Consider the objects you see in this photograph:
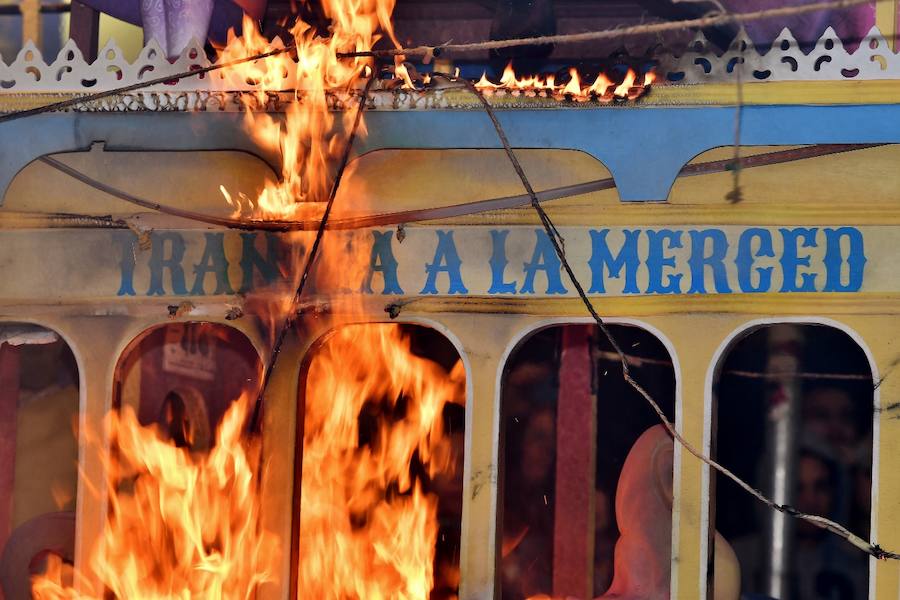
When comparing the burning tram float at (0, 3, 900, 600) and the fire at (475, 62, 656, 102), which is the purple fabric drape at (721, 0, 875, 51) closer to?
the burning tram float at (0, 3, 900, 600)

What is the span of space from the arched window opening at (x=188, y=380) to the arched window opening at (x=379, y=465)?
0.95m

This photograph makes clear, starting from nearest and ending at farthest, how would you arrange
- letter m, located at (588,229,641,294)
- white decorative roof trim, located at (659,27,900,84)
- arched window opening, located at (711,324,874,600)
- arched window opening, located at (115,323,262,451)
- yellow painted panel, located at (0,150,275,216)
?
white decorative roof trim, located at (659,27,900,84) < letter m, located at (588,229,641,294) < yellow painted panel, located at (0,150,275,216) < arched window opening, located at (711,324,874,600) < arched window opening, located at (115,323,262,451)

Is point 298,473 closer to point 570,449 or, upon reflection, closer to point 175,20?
point 570,449

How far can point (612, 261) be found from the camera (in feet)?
26.1

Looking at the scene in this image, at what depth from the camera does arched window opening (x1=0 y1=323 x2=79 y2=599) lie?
904 centimetres

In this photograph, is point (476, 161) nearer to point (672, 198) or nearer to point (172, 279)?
point (672, 198)

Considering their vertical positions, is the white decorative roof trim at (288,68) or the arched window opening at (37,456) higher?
the white decorative roof trim at (288,68)

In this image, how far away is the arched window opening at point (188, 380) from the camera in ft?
32.4

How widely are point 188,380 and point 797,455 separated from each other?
535 cm

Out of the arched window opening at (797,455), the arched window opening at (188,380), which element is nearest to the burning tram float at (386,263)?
the arched window opening at (797,455)

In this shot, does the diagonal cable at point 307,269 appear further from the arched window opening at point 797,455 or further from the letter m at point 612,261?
the arched window opening at point 797,455

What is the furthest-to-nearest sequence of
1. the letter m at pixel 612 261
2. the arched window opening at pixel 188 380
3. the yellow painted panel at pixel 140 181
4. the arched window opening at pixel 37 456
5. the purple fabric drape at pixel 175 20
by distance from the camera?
the arched window opening at pixel 188 380 < the arched window opening at pixel 37 456 < the purple fabric drape at pixel 175 20 < the yellow painted panel at pixel 140 181 < the letter m at pixel 612 261

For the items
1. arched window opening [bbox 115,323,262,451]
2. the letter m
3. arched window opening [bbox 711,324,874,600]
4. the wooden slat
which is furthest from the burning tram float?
the wooden slat

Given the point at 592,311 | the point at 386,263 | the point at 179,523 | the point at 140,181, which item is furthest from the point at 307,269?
the point at 179,523
